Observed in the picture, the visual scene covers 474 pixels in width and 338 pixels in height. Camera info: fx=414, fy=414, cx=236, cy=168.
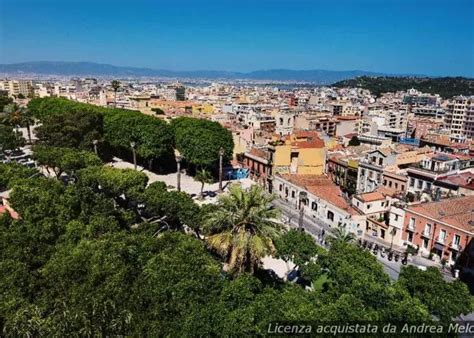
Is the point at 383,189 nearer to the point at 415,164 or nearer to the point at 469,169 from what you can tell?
the point at 415,164

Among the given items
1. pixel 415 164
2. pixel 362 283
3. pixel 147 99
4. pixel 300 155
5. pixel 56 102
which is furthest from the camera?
pixel 147 99

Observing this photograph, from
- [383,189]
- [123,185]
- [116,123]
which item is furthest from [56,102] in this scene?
[383,189]

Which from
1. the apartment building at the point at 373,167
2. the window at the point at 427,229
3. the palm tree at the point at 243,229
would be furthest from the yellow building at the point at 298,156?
the palm tree at the point at 243,229

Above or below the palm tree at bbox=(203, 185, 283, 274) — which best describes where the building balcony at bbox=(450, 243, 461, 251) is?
below

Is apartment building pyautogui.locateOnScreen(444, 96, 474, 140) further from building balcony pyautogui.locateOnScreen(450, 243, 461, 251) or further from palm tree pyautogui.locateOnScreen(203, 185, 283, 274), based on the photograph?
palm tree pyautogui.locateOnScreen(203, 185, 283, 274)

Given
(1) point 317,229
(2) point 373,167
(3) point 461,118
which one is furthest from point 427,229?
(3) point 461,118

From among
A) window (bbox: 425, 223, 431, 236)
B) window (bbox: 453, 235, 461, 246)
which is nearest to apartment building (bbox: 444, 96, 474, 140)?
window (bbox: 425, 223, 431, 236)
